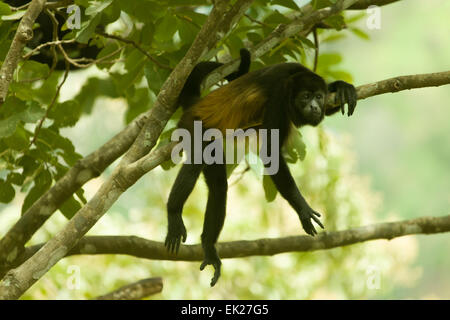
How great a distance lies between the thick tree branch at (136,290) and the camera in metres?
4.32

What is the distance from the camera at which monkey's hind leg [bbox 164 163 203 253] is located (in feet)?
13.1

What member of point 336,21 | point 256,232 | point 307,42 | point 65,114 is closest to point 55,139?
point 65,114

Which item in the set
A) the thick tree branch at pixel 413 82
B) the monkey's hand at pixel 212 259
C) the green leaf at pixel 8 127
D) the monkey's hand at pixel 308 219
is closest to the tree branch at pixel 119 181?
the green leaf at pixel 8 127

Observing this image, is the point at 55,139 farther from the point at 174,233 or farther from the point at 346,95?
the point at 346,95

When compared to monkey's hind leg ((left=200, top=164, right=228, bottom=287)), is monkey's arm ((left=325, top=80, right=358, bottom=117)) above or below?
above

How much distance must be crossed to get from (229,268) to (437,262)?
635 inches

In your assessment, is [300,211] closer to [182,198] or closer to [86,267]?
[182,198]

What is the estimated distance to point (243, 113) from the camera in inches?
168

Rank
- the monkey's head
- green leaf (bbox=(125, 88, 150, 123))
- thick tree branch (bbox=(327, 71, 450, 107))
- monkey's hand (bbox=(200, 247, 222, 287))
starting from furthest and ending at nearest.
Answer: green leaf (bbox=(125, 88, 150, 123)) < monkey's hand (bbox=(200, 247, 222, 287)) < the monkey's head < thick tree branch (bbox=(327, 71, 450, 107))

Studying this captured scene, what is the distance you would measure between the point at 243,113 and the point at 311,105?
464 mm

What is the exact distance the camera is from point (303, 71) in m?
4.29

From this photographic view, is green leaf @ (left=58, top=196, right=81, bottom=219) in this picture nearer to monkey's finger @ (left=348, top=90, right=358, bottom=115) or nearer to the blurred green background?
the blurred green background

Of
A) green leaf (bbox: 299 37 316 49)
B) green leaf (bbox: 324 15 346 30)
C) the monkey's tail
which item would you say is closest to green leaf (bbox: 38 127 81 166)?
the monkey's tail
